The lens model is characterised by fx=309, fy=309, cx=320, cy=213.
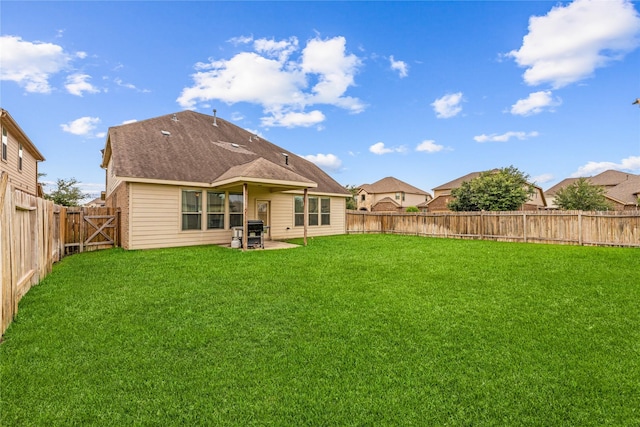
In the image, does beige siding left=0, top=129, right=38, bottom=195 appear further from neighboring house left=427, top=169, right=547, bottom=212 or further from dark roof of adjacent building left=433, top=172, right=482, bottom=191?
dark roof of adjacent building left=433, top=172, right=482, bottom=191

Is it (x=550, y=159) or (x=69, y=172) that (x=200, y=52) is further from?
(x=69, y=172)

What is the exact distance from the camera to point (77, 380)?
2732mm

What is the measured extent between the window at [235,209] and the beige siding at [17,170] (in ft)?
24.0

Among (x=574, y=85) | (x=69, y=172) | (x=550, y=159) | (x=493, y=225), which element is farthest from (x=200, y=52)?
(x=69, y=172)

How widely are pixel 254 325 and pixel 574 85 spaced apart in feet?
56.3

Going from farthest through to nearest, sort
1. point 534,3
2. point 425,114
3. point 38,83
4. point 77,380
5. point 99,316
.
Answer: point 425,114
point 38,83
point 534,3
point 99,316
point 77,380

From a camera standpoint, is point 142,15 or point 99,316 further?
point 142,15

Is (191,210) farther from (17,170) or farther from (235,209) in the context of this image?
(17,170)

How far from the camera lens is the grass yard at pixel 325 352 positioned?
2.37 meters

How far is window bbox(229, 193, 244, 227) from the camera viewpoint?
42.7 feet

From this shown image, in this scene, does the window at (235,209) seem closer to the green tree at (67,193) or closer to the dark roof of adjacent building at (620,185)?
the green tree at (67,193)

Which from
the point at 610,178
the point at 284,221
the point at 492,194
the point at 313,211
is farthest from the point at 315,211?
the point at 610,178

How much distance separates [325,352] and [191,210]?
10.2 metres

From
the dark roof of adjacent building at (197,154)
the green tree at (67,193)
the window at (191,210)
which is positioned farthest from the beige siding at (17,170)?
the green tree at (67,193)
